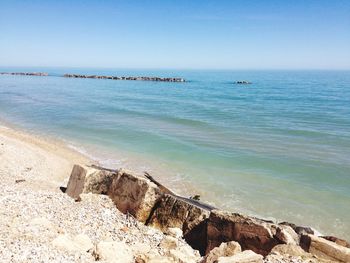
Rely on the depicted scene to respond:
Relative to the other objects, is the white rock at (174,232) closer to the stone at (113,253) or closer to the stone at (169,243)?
the stone at (169,243)

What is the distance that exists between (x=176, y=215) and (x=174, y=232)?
23.8 inches

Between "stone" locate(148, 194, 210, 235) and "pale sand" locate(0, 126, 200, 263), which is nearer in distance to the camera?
"pale sand" locate(0, 126, 200, 263)

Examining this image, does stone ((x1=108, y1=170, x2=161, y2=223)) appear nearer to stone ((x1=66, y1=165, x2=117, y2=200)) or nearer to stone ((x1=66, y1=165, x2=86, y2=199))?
stone ((x1=66, y1=165, x2=117, y2=200))

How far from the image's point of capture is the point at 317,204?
14906mm

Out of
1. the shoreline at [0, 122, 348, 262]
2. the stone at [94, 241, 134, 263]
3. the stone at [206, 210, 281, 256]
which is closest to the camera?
the stone at [94, 241, 134, 263]

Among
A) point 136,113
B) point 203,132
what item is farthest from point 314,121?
point 136,113

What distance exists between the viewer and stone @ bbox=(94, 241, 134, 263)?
7.67 metres

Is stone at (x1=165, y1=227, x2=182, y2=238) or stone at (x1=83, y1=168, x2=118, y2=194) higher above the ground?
stone at (x1=83, y1=168, x2=118, y2=194)

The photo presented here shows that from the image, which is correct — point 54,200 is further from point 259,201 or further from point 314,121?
point 314,121

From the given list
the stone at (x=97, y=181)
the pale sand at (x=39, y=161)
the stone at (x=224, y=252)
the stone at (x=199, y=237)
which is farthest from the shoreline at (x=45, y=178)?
the stone at (x=224, y=252)

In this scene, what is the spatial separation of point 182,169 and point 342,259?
12153mm

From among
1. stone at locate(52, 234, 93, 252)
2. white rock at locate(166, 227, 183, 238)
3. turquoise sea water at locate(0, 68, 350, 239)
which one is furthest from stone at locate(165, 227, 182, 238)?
turquoise sea water at locate(0, 68, 350, 239)

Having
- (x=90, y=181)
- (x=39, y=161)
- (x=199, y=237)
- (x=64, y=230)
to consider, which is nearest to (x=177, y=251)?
(x=199, y=237)

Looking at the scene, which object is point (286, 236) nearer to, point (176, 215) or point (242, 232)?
point (242, 232)
